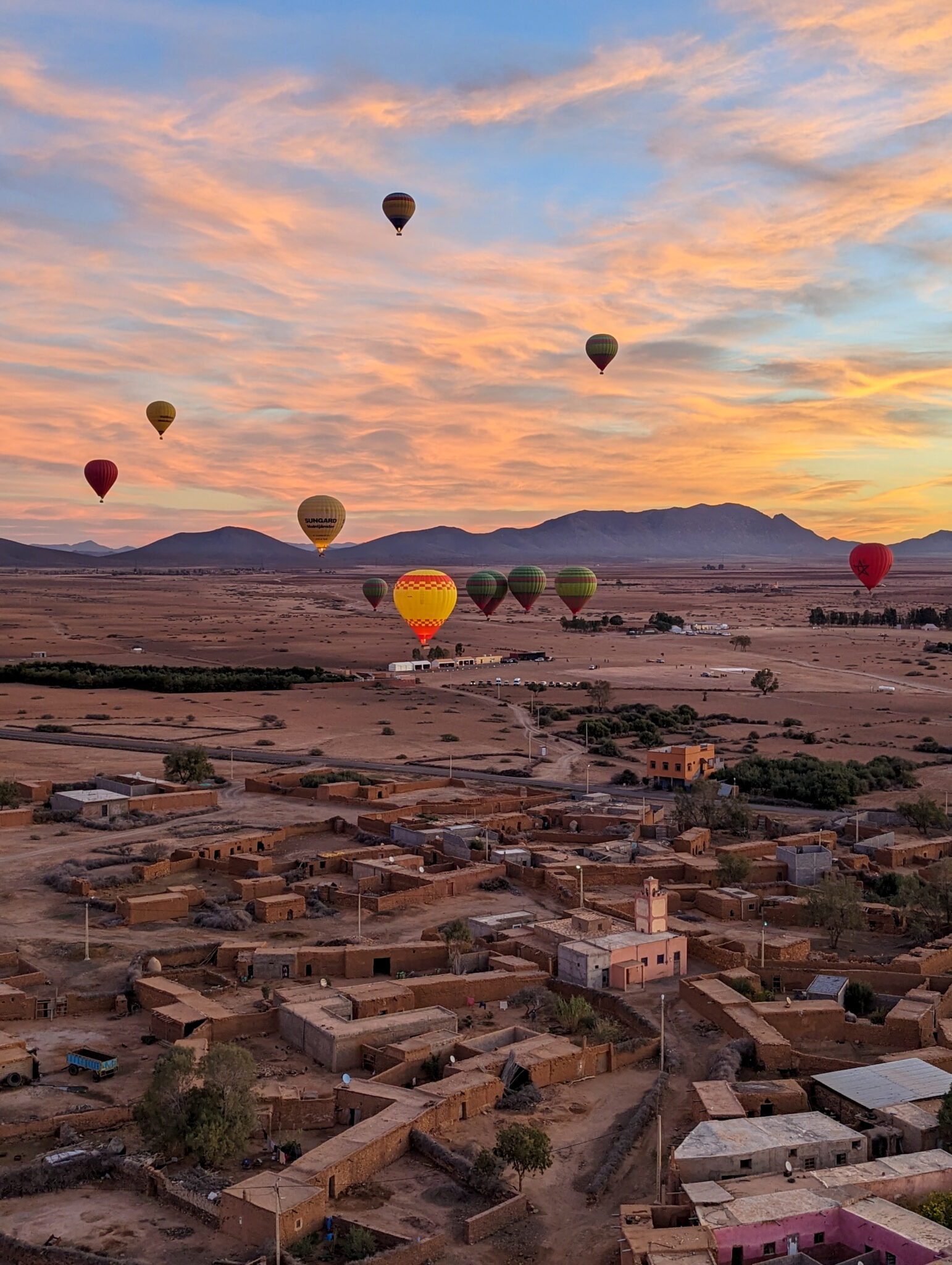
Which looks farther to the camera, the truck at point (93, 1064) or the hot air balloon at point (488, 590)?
the hot air balloon at point (488, 590)

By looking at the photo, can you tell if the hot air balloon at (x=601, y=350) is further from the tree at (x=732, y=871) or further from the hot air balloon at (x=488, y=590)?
the tree at (x=732, y=871)

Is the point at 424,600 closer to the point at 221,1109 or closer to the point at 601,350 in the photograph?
the point at 601,350

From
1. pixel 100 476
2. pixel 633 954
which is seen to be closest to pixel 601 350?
pixel 100 476

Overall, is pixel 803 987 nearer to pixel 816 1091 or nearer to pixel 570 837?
pixel 816 1091

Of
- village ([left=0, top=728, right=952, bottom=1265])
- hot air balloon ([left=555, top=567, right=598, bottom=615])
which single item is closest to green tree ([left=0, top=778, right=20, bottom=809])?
village ([left=0, top=728, right=952, bottom=1265])

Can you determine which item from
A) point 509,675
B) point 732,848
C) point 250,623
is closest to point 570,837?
point 732,848

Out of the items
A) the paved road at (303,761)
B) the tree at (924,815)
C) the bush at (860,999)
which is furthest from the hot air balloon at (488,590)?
the bush at (860,999)

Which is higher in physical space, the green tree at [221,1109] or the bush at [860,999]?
the green tree at [221,1109]
